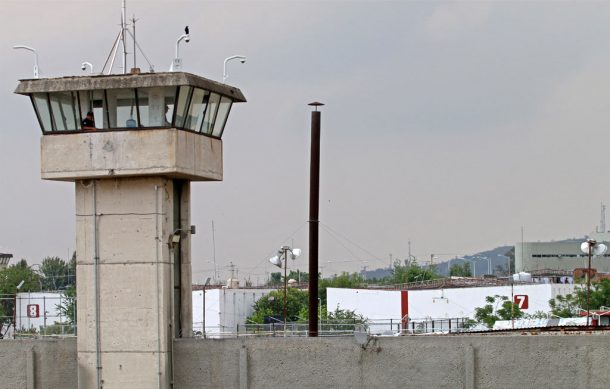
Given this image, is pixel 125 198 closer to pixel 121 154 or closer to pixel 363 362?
pixel 121 154

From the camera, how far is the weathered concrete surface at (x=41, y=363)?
28328 millimetres

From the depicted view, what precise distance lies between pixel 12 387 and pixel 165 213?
221 inches

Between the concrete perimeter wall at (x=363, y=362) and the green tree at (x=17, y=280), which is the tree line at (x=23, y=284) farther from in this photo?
the concrete perimeter wall at (x=363, y=362)

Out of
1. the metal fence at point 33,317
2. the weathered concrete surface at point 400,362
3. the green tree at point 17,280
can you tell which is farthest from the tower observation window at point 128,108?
the green tree at point 17,280

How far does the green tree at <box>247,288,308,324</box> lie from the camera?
93.0m

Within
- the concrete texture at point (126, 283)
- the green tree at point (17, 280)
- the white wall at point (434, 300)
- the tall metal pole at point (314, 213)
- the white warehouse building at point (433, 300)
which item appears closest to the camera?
the concrete texture at point (126, 283)

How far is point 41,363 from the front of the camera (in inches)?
1118

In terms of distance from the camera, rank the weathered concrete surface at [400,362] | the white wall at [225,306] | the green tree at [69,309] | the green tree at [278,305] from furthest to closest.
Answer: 1. the green tree at [278,305]
2. the white wall at [225,306]
3. the green tree at [69,309]
4. the weathered concrete surface at [400,362]

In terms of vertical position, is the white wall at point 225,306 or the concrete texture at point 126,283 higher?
the concrete texture at point 126,283

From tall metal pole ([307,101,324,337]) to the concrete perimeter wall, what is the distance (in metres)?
8.00

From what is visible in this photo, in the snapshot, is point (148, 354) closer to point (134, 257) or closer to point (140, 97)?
point (134, 257)

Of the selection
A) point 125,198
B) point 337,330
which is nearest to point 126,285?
point 125,198

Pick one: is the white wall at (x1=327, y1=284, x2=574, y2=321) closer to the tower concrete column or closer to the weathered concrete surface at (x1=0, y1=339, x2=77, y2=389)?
the weathered concrete surface at (x1=0, y1=339, x2=77, y2=389)

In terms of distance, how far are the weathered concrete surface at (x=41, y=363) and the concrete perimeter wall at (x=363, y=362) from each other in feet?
0.08
